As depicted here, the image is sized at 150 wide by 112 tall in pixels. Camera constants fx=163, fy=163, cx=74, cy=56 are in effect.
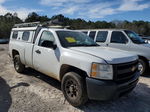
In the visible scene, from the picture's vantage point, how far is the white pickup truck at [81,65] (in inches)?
129

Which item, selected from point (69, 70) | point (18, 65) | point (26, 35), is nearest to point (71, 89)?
point (69, 70)

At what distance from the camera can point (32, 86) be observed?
16.8 ft

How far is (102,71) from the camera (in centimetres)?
328

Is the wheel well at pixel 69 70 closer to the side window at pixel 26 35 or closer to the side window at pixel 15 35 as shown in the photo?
the side window at pixel 26 35

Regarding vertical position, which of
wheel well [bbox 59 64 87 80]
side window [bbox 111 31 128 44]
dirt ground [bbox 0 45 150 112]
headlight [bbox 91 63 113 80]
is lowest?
dirt ground [bbox 0 45 150 112]

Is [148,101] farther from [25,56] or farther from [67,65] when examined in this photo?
[25,56]

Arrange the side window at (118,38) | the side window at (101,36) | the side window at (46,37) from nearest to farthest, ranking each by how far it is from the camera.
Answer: the side window at (46,37), the side window at (118,38), the side window at (101,36)

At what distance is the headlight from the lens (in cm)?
327

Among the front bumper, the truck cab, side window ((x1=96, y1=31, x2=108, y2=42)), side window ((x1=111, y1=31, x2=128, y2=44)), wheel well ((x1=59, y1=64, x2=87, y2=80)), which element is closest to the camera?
the front bumper

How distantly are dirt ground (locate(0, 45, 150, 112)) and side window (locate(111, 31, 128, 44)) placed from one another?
2159 millimetres

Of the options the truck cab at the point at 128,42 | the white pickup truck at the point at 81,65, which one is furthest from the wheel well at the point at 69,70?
the truck cab at the point at 128,42

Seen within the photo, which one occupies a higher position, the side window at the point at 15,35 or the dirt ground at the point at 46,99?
the side window at the point at 15,35

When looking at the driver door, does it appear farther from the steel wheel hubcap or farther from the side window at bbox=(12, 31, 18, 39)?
the side window at bbox=(12, 31, 18, 39)

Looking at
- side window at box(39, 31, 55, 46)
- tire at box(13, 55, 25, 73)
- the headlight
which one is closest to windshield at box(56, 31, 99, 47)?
side window at box(39, 31, 55, 46)
